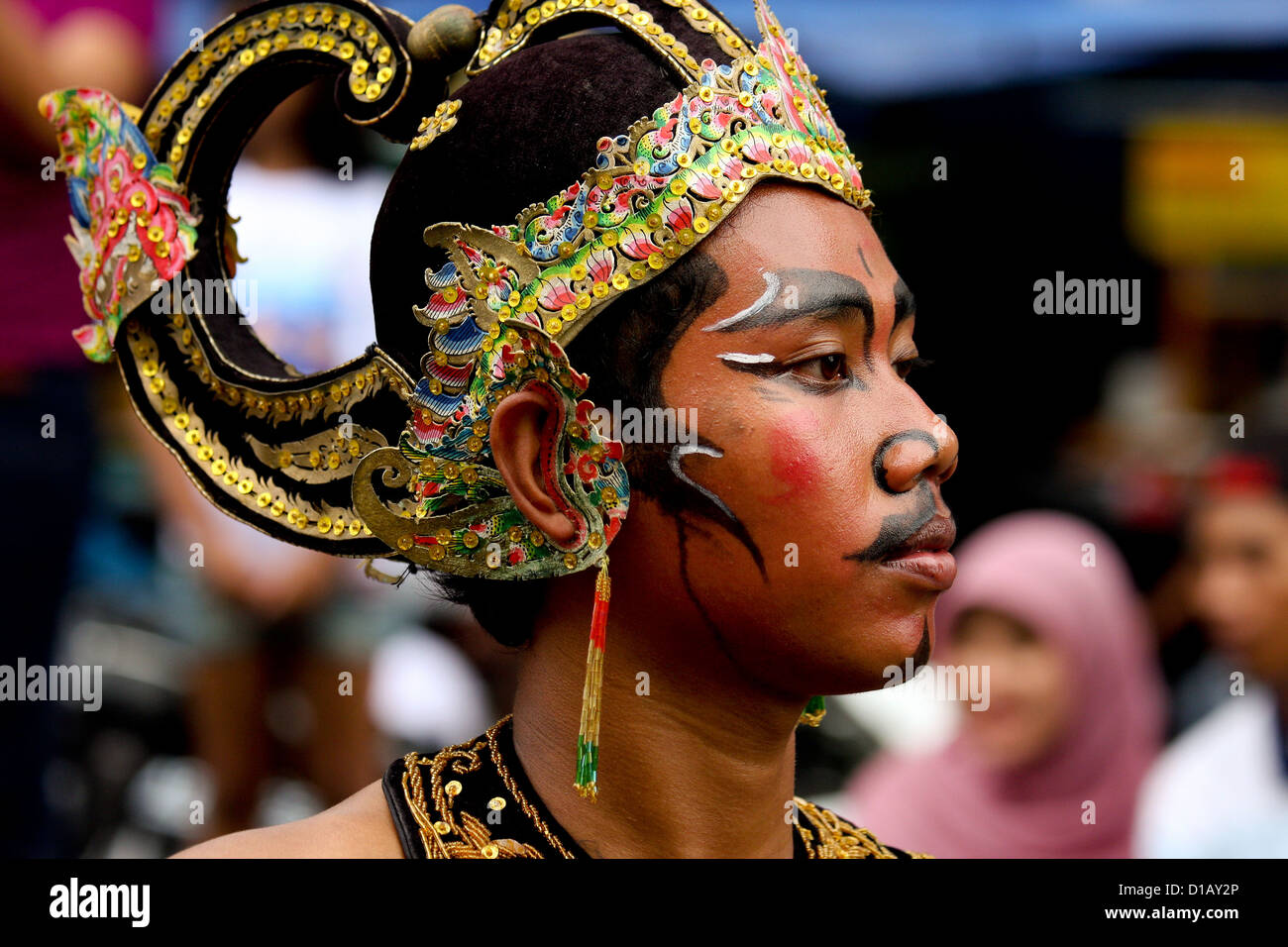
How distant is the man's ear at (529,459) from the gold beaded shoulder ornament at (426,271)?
0.02m

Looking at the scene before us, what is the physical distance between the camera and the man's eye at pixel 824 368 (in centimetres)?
240

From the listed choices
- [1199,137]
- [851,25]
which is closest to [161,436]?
[851,25]

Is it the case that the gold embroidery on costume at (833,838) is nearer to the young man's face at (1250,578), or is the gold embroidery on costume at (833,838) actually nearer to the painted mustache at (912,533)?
the painted mustache at (912,533)

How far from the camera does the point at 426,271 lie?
8.14 ft

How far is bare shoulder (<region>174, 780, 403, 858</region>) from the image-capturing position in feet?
7.97

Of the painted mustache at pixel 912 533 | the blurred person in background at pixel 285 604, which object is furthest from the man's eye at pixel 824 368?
the blurred person in background at pixel 285 604

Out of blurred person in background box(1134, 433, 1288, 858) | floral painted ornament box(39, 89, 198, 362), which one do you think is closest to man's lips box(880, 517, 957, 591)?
floral painted ornament box(39, 89, 198, 362)

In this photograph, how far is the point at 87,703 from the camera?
267 inches

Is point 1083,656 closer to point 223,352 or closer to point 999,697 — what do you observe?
point 999,697

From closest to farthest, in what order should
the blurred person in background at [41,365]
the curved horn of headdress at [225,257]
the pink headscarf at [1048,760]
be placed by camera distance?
1. the curved horn of headdress at [225,257]
2. the blurred person in background at [41,365]
3. the pink headscarf at [1048,760]

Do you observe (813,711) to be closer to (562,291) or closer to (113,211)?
(562,291)

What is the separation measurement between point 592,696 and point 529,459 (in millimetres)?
396

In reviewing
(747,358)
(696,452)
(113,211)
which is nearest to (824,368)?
(747,358)

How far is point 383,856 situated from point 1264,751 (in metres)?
4.02
